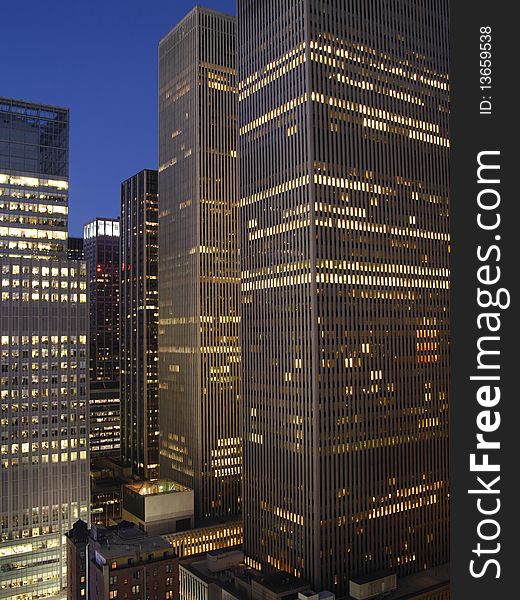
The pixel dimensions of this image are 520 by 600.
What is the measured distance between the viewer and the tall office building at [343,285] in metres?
155

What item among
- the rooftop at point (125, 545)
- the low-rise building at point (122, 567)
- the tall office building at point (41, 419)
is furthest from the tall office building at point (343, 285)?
the tall office building at point (41, 419)

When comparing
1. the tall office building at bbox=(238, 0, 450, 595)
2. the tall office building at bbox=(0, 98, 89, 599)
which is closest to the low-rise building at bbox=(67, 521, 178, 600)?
the tall office building at bbox=(0, 98, 89, 599)

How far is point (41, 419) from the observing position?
183250 millimetres

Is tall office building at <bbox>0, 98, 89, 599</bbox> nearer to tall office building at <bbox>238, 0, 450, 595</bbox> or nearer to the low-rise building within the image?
the low-rise building

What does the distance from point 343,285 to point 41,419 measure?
87.2 meters

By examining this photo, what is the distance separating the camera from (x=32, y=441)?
595ft

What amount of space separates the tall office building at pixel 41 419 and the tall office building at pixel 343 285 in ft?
155

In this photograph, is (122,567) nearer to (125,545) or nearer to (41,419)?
(125,545)

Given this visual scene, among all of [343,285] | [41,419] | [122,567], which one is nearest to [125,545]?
[122,567]

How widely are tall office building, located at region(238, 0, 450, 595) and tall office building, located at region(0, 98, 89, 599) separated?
4734cm

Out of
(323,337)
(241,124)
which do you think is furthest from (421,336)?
(241,124)

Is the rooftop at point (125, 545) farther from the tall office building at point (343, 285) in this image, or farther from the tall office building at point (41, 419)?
the tall office building at point (41, 419)

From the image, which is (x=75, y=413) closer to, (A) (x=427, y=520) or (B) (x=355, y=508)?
(B) (x=355, y=508)

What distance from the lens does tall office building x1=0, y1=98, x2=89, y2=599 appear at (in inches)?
6929
